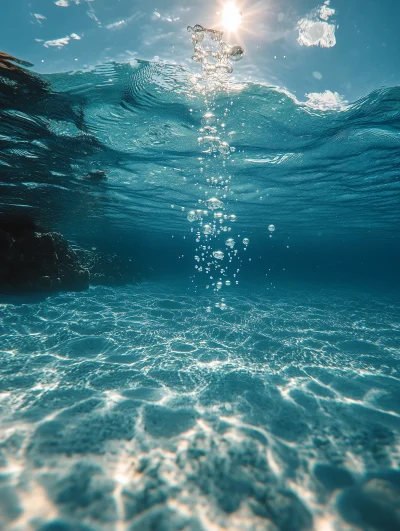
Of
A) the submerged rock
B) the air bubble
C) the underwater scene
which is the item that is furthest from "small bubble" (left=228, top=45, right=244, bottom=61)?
the submerged rock

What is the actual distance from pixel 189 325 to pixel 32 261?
1014 centimetres

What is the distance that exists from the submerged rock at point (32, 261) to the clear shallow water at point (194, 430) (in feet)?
14.4

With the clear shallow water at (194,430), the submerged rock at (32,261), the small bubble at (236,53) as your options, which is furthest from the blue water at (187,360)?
the small bubble at (236,53)

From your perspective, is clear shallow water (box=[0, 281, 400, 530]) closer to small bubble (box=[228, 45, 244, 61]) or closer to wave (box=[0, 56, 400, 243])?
wave (box=[0, 56, 400, 243])

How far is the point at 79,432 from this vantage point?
4.55 m

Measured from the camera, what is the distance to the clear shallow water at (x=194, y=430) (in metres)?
3.30

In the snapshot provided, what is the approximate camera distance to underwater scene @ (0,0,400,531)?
358 cm

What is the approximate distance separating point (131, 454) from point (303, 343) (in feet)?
26.6

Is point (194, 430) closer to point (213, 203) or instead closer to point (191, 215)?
point (213, 203)

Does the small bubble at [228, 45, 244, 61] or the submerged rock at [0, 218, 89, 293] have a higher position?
the small bubble at [228, 45, 244, 61]

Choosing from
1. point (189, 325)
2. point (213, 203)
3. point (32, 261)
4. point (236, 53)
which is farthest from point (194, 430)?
point (213, 203)

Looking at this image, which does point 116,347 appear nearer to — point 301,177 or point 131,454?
point 131,454

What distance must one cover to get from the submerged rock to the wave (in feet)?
10.5

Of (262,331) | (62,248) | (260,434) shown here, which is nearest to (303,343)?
(262,331)
